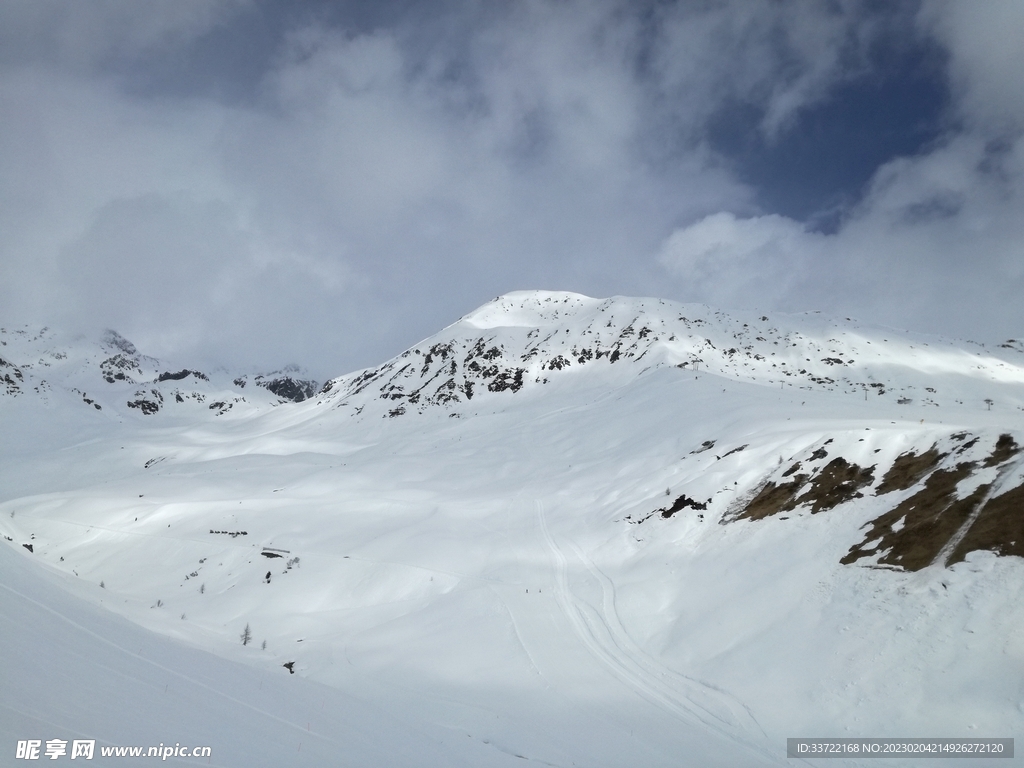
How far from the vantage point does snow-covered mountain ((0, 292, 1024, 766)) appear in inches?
408

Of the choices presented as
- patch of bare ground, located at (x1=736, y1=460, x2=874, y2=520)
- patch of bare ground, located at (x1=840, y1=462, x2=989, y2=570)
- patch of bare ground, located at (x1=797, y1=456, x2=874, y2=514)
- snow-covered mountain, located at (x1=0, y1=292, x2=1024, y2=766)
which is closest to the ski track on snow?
snow-covered mountain, located at (x1=0, y1=292, x2=1024, y2=766)

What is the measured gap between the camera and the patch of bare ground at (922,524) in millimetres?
12742

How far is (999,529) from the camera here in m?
11.8

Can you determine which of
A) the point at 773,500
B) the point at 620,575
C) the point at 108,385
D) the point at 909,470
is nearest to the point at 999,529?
the point at 909,470

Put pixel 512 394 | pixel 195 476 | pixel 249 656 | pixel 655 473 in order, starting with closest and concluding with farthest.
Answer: pixel 249 656
pixel 655 473
pixel 195 476
pixel 512 394

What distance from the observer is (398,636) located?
1606cm

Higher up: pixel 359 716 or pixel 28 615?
A: pixel 28 615

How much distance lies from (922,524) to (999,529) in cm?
180

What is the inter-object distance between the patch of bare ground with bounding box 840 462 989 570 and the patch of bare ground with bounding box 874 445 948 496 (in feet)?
1.98

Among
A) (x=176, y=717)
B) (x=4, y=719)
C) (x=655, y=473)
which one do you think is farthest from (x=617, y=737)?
(x=655, y=473)

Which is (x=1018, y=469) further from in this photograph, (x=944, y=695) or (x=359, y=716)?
(x=359, y=716)

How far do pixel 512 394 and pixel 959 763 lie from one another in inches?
2845

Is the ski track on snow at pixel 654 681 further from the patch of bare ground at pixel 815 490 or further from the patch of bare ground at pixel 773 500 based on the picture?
the patch of bare ground at pixel 815 490

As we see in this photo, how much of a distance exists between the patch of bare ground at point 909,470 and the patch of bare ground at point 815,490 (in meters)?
0.65
